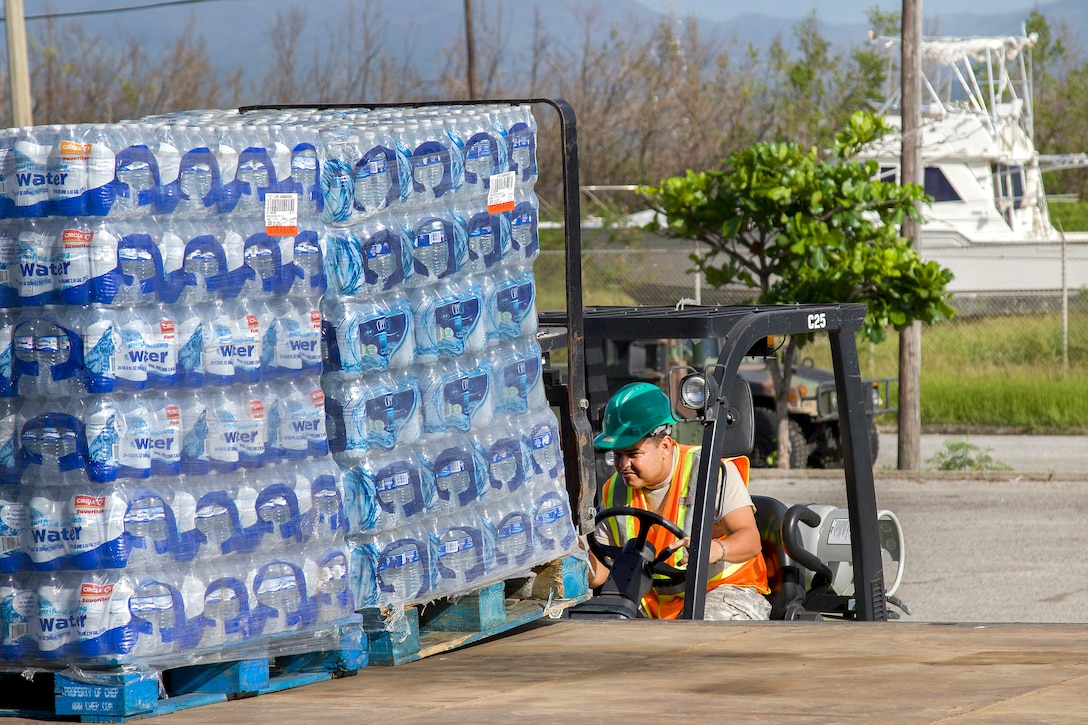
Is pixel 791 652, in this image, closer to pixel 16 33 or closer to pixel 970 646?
pixel 970 646

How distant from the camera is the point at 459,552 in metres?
4.36

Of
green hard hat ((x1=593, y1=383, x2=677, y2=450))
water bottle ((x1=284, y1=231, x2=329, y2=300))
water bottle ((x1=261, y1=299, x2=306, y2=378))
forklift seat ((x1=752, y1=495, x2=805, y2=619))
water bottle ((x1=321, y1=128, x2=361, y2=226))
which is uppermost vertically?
water bottle ((x1=321, y1=128, x2=361, y2=226))

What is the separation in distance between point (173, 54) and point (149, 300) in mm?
38961

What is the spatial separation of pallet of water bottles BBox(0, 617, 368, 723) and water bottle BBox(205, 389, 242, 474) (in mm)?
494

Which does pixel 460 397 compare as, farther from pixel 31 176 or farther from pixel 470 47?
pixel 470 47

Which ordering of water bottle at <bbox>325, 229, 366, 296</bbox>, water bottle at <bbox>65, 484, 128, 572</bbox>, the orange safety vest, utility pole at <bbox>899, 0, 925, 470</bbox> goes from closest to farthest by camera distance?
water bottle at <bbox>65, 484, 128, 572</bbox> → water bottle at <bbox>325, 229, 366, 296</bbox> → the orange safety vest → utility pole at <bbox>899, 0, 925, 470</bbox>

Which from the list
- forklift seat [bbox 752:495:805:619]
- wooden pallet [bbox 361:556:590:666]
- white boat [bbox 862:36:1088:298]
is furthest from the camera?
white boat [bbox 862:36:1088:298]

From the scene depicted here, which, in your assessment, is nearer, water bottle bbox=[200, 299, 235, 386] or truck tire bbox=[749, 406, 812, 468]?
water bottle bbox=[200, 299, 235, 386]

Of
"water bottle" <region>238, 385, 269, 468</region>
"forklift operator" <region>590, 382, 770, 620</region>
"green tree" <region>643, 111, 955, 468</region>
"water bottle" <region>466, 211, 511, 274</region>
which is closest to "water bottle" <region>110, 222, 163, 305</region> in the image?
"water bottle" <region>238, 385, 269, 468</region>

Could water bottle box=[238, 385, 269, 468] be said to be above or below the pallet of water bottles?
above

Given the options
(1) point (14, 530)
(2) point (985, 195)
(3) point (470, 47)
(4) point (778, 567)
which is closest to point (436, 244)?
(1) point (14, 530)

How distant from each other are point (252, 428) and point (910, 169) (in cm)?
1225

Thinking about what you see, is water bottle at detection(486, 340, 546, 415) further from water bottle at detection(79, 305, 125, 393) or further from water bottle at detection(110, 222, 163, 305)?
water bottle at detection(79, 305, 125, 393)

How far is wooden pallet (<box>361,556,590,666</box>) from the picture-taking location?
416cm
